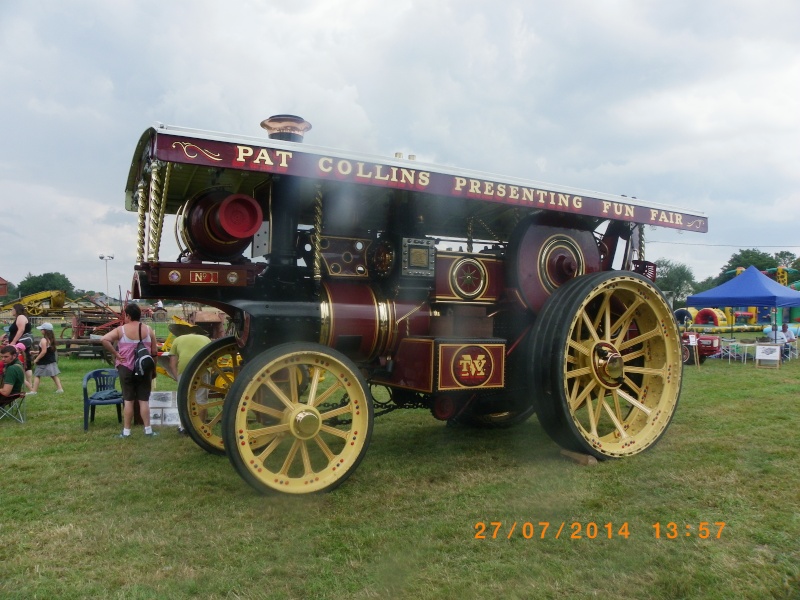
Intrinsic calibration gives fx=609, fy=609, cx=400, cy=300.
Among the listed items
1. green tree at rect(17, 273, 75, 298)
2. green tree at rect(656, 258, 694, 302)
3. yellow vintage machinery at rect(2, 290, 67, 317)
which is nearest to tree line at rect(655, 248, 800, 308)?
green tree at rect(656, 258, 694, 302)

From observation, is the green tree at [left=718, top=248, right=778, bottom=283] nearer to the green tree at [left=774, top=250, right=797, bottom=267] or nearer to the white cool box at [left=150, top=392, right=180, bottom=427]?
the green tree at [left=774, top=250, right=797, bottom=267]

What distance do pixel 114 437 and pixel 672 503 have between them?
4.65 metres

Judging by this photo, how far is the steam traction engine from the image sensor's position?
3701mm

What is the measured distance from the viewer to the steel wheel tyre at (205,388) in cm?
480

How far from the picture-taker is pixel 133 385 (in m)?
5.61

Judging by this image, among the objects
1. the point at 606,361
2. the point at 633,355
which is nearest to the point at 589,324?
the point at 606,361

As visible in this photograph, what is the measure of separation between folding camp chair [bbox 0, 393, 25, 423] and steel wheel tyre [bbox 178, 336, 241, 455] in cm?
265

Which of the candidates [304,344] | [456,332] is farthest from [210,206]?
[456,332]

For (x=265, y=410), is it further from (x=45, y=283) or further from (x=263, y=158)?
(x=45, y=283)

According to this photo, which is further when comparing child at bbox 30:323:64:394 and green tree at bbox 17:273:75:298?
green tree at bbox 17:273:75:298

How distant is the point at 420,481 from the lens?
13.7ft

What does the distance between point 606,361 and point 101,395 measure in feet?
16.2

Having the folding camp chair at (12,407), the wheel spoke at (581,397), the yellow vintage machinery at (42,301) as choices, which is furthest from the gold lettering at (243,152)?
the yellow vintage machinery at (42,301)

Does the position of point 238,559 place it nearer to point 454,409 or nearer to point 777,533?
point 454,409
